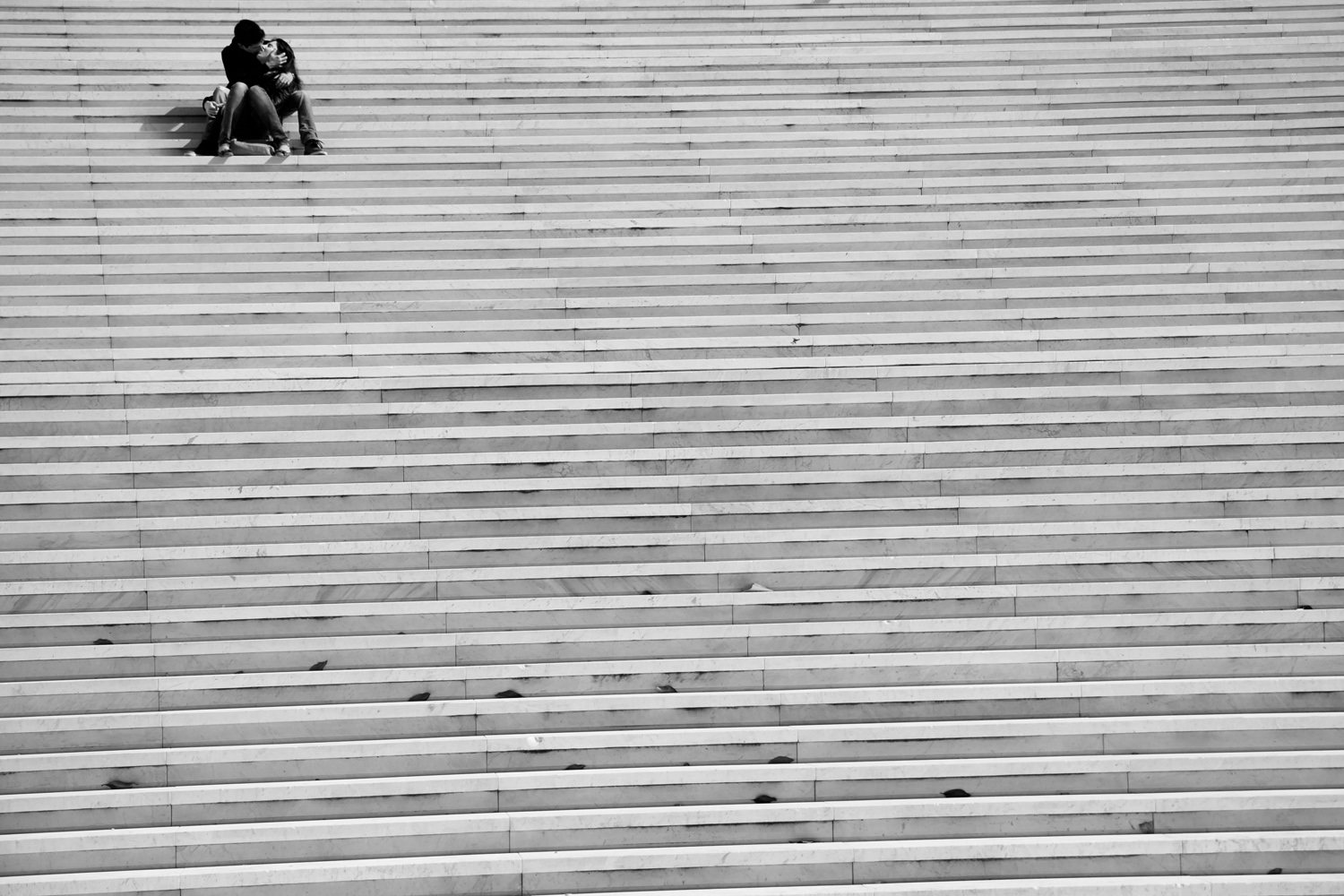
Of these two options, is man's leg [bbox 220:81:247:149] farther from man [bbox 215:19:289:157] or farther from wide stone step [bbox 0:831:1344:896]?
wide stone step [bbox 0:831:1344:896]

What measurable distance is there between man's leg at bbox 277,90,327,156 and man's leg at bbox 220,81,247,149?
0.26 metres

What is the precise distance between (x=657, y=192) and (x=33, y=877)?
18.0 ft

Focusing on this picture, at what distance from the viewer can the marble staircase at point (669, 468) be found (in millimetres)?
5629

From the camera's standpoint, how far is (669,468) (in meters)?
6.68

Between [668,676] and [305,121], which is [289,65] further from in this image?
[668,676]

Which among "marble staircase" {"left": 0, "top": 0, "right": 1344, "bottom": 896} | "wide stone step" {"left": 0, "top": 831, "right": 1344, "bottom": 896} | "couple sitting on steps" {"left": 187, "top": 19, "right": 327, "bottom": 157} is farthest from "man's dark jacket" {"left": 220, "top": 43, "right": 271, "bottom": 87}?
"wide stone step" {"left": 0, "top": 831, "right": 1344, "bottom": 896}

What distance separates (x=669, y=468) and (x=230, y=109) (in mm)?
4139

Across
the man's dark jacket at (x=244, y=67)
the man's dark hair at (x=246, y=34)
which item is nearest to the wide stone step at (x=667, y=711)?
the man's dark jacket at (x=244, y=67)

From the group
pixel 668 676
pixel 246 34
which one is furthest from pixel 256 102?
pixel 668 676

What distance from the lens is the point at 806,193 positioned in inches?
318

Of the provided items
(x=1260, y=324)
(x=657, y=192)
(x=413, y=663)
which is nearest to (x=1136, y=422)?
(x=1260, y=324)

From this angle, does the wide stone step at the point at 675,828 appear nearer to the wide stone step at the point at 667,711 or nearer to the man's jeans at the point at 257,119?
the wide stone step at the point at 667,711

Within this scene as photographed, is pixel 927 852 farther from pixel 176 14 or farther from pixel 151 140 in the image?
pixel 176 14

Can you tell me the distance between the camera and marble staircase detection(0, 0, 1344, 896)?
18.5ft
